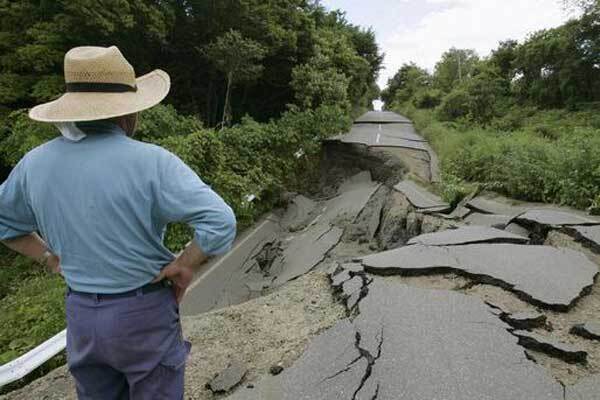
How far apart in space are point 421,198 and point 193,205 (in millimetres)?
7859

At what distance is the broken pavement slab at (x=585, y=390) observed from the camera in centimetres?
265

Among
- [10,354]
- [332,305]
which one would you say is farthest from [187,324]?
[10,354]

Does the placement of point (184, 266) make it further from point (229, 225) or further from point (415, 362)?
point (415, 362)

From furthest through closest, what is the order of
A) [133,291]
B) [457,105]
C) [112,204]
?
[457,105] → [133,291] → [112,204]

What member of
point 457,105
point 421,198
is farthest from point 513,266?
point 457,105

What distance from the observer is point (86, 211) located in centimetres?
159

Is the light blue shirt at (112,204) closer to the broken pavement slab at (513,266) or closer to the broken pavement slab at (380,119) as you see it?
the broken pavement slab at (513,266)

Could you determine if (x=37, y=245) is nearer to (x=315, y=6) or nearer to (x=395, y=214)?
(x=395, y=214)

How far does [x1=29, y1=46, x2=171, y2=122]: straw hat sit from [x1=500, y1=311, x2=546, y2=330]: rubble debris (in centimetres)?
331

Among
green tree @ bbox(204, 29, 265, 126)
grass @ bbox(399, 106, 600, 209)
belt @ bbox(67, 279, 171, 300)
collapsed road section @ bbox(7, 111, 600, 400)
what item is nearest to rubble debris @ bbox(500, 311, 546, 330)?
collapsed road section @ bbox(7, 111, 600, 400)

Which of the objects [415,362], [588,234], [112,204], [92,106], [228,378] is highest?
[92,106]

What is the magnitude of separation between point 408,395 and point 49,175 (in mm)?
2420

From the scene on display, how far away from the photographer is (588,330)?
3338mm

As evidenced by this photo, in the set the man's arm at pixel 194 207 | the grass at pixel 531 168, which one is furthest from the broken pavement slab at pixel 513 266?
the man's arm at pixel 194 207
